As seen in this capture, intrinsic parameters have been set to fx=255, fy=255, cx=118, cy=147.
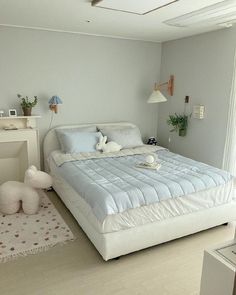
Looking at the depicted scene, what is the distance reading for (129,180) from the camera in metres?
2.51

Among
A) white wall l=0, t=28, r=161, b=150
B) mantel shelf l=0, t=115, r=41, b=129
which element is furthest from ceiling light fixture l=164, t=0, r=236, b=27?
mantel shelf l=0, t=115, r=41, b=129

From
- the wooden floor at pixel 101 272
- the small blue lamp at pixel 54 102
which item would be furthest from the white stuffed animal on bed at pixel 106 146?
the wooden floor at pixel 101 272

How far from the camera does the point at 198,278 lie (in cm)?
204

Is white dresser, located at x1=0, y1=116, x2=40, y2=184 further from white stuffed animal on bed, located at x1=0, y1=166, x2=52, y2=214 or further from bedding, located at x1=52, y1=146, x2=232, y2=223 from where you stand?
white stuffed animal on bed, located at x1=0, y1=166, x2=52, y2=214

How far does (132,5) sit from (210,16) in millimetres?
852

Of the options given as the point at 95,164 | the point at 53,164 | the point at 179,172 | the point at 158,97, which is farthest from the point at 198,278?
the point at 158,97

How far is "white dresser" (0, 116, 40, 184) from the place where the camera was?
3.35 m

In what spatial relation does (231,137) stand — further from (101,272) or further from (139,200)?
(101,272)

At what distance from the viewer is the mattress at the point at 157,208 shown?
6.91 ft

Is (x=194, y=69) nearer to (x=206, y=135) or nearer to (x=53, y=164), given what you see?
(x=206, y=135)

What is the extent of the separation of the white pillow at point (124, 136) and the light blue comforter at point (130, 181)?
1.77 feet

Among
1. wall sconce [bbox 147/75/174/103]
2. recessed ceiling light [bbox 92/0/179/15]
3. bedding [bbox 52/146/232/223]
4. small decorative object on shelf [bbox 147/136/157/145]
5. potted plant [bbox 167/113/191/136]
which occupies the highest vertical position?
recessed ceiling light [bbox 92/0/179/15]

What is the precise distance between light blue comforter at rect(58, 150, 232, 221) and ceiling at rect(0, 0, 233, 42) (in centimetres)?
163

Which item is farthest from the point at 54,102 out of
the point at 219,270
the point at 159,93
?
the point at 219,270
